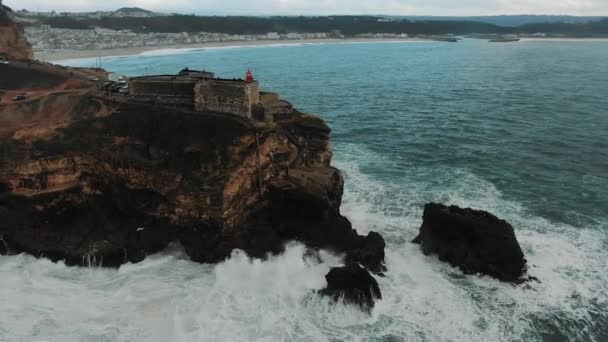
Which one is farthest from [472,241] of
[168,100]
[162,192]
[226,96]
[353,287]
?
[168,100]

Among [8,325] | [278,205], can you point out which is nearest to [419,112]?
[278,205]

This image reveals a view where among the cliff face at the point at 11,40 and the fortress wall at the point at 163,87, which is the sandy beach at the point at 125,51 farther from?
the fortress wall at the point at 163,87

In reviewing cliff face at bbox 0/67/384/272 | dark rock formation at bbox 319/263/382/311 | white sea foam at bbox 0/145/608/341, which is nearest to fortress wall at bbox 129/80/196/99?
cliff face at bbox 0/67/384/272

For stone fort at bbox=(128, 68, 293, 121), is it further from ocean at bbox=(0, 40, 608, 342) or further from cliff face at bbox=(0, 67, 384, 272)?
ocean at bbox=(0, 40, 608, 342)

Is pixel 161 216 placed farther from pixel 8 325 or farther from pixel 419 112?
pixel 419 112

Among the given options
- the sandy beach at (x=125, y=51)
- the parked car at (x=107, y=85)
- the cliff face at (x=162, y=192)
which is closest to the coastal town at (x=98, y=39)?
the sandy beach at (x=125, y=51)

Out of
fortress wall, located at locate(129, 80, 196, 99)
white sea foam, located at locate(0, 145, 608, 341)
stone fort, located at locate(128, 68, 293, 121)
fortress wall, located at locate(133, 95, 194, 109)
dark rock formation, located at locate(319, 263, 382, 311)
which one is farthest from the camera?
fortress wall, located at locate(133, 95, 194, 109)

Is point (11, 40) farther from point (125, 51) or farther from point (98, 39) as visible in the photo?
point (98, 39)
